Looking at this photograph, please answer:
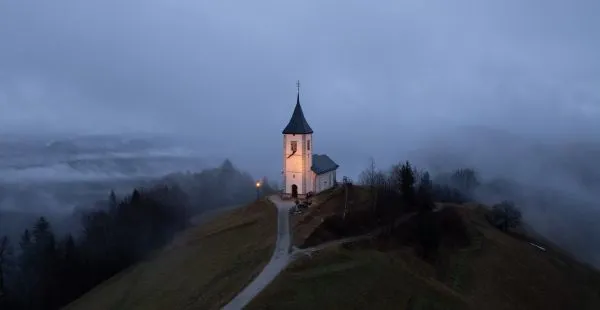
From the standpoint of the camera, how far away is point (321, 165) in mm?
74562

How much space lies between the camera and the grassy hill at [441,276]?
1767 inches

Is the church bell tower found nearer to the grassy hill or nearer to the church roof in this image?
the church roof

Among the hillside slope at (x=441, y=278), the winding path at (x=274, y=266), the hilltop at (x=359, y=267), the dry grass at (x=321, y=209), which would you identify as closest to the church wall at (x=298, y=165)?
the dry grass at (x=321, y=209)

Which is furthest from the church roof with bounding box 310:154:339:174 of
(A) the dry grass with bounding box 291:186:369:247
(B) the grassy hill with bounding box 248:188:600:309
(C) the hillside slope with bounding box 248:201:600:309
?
(C) the hillside slope with bounding box 248:201:600:309

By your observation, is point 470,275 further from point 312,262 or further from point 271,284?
point 271,284

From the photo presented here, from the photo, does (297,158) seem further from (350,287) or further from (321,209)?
(350,287)

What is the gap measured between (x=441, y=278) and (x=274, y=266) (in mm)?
17702

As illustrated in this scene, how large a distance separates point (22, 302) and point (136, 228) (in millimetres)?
18182

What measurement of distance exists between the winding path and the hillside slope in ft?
3.46

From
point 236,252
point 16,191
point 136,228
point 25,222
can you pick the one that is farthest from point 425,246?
point 16,191

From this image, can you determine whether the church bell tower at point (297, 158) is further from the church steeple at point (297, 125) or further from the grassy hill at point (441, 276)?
the grassy hill at point (441, 276)

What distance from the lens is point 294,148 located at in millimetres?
72688

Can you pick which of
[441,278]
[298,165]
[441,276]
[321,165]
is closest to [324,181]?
[321,165]

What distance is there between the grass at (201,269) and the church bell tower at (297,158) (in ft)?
16.0
